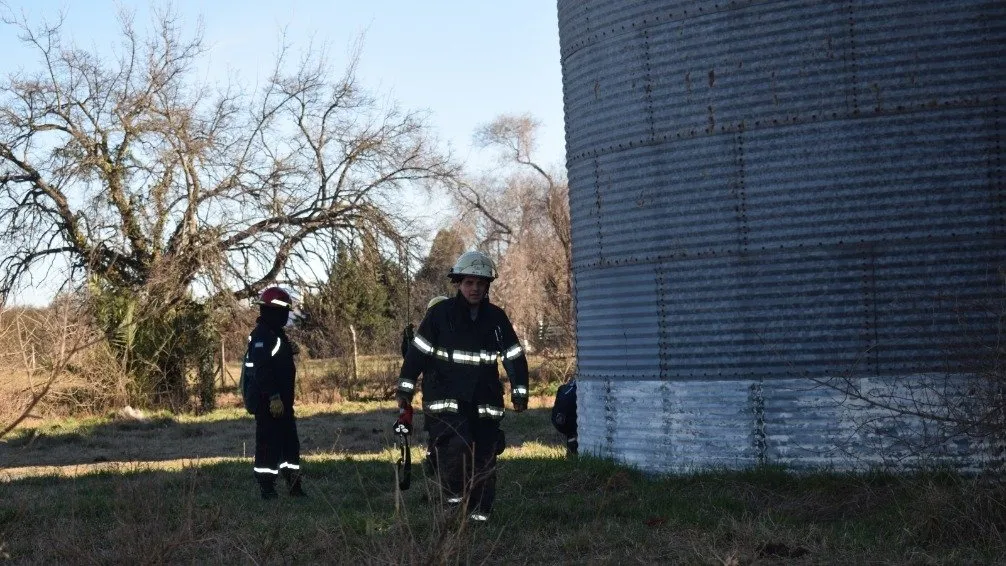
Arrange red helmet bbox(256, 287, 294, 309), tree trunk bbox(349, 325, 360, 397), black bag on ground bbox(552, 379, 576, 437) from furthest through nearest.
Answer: tree trunk bbox(349, 325, 360, 397)
black bag on ground bbox(552, 379, 576, 437)
red helmet bbox(256, 287, 294, 309)

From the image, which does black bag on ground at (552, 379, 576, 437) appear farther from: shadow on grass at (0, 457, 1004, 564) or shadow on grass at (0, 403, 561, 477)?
shadow on grass at (0, 403, 561, 477)

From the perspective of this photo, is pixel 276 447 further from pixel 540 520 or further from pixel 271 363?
pixel 540 520

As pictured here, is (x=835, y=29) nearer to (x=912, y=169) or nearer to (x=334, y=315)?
(x=912, y=169)

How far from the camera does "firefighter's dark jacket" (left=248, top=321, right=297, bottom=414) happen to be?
411 inches

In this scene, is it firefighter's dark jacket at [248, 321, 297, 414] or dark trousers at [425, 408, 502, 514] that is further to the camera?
firefighter's dark jacket at [248, 321, 297, 414]

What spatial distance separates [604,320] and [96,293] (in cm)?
1634

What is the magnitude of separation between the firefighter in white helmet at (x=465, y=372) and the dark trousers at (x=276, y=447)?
2.56 meters

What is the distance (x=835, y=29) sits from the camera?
27.9ft

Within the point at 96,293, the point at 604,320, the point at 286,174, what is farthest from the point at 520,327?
the point at 604,320

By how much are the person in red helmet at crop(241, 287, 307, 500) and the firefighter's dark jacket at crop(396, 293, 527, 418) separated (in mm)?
2480

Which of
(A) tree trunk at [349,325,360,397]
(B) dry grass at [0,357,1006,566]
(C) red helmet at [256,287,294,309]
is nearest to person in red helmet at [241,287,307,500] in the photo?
(C) red helmet at [256,287,294,309]

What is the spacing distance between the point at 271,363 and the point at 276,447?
73 cm

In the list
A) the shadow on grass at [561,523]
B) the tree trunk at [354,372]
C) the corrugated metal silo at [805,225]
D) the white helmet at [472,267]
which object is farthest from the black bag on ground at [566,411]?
the tree trunk at [354,372]

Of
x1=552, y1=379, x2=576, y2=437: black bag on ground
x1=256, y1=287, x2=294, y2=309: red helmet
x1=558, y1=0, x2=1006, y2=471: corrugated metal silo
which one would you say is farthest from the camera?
x1=552, y1=379, x2=576, y2=437: black bag on ground
